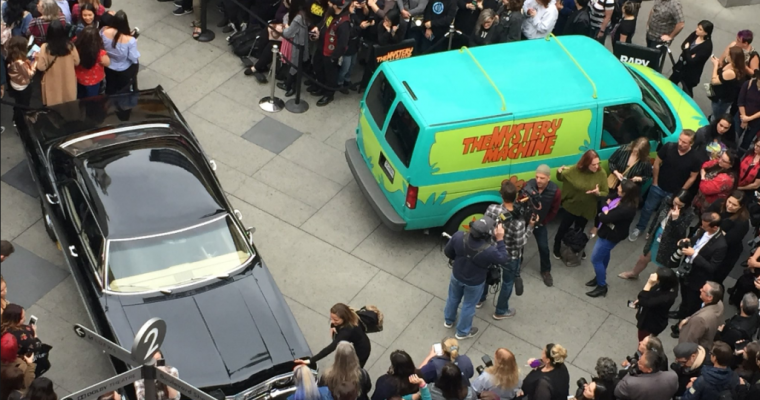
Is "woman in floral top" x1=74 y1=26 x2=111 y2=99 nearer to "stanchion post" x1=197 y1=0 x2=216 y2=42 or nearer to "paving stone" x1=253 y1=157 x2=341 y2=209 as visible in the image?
"paving stone" x1=253 y1=157 x2=341 y2=209

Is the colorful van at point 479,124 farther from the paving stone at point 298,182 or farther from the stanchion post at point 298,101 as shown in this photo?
the stanchion post at point 298,101

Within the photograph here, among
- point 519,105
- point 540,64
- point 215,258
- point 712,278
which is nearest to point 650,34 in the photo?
point 540,64

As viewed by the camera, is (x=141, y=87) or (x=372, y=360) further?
(x=141, y=87)

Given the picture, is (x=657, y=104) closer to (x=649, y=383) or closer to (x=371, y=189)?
(x=371, y=189)

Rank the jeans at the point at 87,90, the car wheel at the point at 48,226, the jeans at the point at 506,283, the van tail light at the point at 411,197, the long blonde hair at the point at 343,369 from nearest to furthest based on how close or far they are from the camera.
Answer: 1. the long blonde hair at the point at 343,369
2. the jeans at the point at 506,283
3. the car wheel at the point at 48,226
4. the van tail light at the point at 411,197
5. the jeans at the point at 87,90

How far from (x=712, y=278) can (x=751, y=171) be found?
172 centimetres

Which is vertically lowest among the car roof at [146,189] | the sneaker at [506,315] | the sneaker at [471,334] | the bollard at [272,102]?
the bollard at [272,102]

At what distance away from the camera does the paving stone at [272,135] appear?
40.6ft

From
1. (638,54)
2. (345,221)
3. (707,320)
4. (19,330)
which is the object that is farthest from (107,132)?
(638,54)

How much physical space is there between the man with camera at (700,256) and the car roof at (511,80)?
2072mm

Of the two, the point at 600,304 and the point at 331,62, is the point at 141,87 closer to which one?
the point at 331,62

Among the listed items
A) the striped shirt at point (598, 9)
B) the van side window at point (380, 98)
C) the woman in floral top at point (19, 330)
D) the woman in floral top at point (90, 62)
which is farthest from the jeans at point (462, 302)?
the striped shirt at point (598, 9)

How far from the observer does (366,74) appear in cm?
1331

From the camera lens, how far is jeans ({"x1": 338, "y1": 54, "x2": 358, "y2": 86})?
13.1 meters
